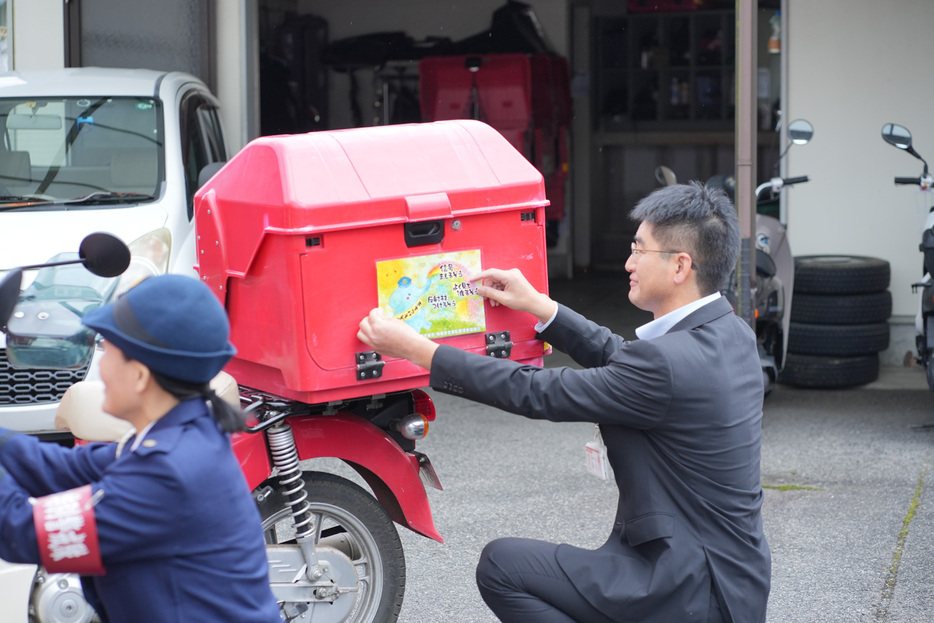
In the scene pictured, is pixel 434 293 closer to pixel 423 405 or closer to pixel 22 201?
pixel 423 405

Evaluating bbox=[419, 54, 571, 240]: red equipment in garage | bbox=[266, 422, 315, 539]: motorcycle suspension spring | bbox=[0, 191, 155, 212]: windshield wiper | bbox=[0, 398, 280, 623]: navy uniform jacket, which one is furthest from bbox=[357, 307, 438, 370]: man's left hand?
bbox=[419, 54, 571, 240]: red equipment in garage

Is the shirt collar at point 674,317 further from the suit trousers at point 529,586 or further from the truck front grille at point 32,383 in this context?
the truck front grille at point 32,383

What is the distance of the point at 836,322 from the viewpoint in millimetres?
7430

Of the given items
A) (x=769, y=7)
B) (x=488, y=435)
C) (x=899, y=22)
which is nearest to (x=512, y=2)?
(x=769, y=7)

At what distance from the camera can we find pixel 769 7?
9266mm

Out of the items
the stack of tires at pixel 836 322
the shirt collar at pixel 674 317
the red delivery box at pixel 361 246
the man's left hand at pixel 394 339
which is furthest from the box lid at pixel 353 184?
the stack of tires at pixel 836 322

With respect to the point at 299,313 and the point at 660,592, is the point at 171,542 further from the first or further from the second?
the point at 660,592

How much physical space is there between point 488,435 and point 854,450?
6.51 ft

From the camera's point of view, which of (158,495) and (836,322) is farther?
(836,322)

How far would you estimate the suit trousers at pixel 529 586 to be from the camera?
277cm

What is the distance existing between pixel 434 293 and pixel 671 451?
734mm

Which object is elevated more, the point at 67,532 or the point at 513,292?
the point at 513,292

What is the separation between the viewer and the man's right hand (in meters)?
3.03

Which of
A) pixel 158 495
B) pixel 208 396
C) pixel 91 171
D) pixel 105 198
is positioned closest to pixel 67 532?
pixel 158 495
